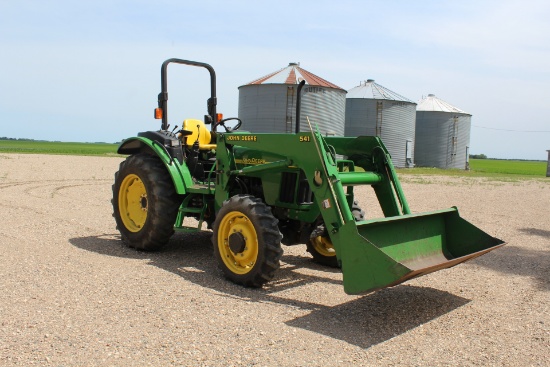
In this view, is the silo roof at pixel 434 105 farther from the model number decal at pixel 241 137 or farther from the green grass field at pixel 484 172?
the model number decal at pixel 241 137

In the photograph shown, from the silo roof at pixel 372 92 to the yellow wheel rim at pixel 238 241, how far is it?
93.9ft

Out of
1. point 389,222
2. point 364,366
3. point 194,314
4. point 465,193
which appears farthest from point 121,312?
point 465,193

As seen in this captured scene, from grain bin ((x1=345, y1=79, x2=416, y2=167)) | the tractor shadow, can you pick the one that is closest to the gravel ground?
the tractor shadow

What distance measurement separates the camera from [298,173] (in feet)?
19.7

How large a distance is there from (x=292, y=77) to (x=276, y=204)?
23135 mm

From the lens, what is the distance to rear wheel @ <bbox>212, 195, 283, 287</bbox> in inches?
212

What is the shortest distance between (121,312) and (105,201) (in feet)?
25.4

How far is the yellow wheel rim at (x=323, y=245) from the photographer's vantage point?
6.83 metres

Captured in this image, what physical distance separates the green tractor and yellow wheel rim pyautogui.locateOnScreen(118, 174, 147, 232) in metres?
0.01

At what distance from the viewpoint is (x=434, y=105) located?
128 feet

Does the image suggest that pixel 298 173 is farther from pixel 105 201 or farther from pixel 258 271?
pixel 105 201

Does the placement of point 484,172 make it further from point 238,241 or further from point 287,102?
point 238,241

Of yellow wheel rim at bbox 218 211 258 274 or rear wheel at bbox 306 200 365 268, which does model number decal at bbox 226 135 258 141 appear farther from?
rear wheel at bbox 306 200 365 268

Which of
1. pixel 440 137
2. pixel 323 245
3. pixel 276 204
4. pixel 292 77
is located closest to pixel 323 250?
pixel 323 245
